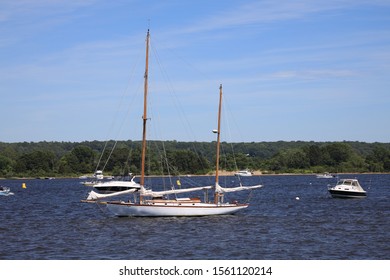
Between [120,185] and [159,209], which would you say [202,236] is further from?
[120,185]

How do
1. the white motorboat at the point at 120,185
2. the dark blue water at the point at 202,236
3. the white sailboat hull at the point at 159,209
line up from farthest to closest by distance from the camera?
the white motorboat at the point at 120,185
the white sailboat hull at the point at 159,209
the dark blue water at the point at 202,236

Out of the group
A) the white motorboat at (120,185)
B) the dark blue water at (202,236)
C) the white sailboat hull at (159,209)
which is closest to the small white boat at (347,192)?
the dark blue water at (202,236)

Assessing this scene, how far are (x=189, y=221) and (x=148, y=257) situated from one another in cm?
2164

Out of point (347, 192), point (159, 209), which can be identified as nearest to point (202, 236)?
→ point (159, 209)

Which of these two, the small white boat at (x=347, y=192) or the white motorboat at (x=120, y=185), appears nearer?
the white motorboat at (x=120, y=185)

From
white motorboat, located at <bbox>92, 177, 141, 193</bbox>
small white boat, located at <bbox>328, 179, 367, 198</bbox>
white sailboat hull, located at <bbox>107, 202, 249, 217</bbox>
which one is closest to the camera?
white sailboat hull, located at <bbox>107, 202, 249, 217</bbox>

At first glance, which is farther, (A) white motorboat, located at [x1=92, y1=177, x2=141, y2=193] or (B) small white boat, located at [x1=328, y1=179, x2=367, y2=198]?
(B) small white boat, located at [x1=328, y1=179, x2=367, y2=198]

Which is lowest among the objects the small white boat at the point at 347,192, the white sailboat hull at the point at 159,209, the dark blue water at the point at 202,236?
the dark blue water at the point at 202,236

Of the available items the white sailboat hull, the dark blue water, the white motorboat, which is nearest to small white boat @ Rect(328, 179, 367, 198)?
the dark blue water

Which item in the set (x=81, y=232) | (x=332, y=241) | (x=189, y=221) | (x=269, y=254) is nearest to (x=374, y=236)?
(x=332, y=241)

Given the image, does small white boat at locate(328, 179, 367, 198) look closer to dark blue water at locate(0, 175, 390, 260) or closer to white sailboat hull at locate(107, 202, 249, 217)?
dark blue water at locate(0, 175, 390, 260)

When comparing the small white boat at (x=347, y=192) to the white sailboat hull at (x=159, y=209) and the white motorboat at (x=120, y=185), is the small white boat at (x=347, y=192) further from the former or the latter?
the white sailboat hull at (x=159, y=209)

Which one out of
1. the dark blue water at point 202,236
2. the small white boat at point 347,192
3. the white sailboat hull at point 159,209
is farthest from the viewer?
the small white boat at point 347,192
